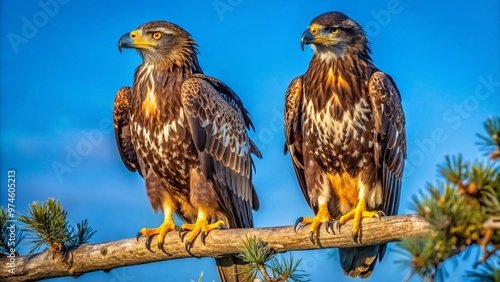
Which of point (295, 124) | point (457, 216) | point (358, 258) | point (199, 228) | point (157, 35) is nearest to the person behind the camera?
point (457, 216)

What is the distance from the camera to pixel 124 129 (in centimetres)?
830

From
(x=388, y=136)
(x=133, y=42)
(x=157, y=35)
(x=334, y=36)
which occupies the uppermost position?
(x=157, y=35)

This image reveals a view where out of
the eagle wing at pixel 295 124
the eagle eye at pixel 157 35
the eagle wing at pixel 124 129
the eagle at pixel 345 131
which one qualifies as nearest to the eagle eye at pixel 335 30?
the eagle at pixel 345 131

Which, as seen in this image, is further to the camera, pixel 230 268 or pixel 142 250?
pixel 230 268

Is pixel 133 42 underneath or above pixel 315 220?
above

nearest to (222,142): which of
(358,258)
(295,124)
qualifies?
(295,124)

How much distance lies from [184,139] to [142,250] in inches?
48.9

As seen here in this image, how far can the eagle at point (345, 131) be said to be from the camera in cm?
718

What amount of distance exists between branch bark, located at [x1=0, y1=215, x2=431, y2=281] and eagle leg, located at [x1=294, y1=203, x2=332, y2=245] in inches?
1.5

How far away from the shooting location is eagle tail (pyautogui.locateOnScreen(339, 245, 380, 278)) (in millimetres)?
7184

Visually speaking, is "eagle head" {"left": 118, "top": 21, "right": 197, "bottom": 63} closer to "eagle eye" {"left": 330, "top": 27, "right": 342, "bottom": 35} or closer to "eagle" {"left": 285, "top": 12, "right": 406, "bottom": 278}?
"eagle" {"left": 285, "top": 12, "right": 406, "bottom": 278}

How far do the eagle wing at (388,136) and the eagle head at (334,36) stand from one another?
0.44m

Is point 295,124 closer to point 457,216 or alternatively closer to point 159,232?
point 159,232

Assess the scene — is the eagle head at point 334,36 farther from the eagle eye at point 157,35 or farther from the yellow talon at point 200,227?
the yellow talon at point 200,227
